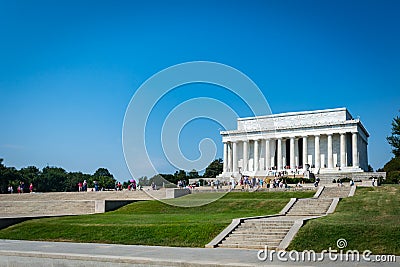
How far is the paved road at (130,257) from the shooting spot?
1308cm

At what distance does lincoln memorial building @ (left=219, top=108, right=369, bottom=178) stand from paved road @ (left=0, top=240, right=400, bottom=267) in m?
56.3

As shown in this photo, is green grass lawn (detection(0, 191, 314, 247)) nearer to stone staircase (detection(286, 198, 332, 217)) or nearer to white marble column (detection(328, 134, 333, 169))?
stone staircase (detection(286, 198, 332, 217))

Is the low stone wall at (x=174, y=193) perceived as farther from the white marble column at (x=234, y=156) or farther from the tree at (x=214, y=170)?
the tree at (x=214, y=170)

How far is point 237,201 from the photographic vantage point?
107 feet

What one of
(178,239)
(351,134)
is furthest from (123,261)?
→ (351,134)

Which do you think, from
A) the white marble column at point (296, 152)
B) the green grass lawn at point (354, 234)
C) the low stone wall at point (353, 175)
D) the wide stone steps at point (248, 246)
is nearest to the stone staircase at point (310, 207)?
the green grass lawn at point (354, 234)

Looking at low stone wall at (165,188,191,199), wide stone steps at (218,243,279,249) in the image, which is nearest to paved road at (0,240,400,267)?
Answer: wide stone steps at (218,243,279,249)

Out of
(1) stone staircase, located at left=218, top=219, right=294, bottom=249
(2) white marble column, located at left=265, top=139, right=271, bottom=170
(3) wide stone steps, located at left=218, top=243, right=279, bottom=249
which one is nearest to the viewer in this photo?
(3) wide stone steps, located at left=218, top=243, right=279, bottom=249

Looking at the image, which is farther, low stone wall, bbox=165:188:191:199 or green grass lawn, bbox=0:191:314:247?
low stone wall, bbox=165:188:191:199

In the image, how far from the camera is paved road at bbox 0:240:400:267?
515 inches

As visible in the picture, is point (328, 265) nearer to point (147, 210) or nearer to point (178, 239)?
point (178, 239)

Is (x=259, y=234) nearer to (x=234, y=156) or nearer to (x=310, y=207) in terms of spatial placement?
(x=310, y=207)

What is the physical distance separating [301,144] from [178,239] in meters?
66.3

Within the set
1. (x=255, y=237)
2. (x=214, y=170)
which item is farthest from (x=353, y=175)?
(x=214, y=170)
